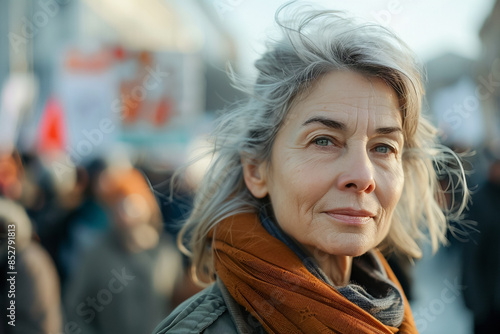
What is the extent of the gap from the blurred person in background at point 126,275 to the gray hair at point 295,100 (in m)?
1.51

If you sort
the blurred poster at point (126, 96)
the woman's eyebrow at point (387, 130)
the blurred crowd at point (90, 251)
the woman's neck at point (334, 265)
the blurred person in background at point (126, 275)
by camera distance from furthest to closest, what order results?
the blurred poster at point (126, 96) → the blurred person in background at point (126, 275) → the blurred crowd at point (90, 251) → the woman's neck at point (334, 265) → the woman's eyebrow at point (387, 130)

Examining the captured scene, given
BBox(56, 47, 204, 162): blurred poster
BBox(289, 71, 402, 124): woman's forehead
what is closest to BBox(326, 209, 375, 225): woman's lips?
BBox(289, 71, 402, 124): woman's forehead

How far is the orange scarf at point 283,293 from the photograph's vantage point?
1.46 m

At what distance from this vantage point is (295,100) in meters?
1.64

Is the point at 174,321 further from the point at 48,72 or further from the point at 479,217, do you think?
the point at 48,72

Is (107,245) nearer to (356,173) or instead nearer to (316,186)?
(316,186)

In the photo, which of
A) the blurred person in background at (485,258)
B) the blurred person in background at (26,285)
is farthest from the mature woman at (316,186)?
the blurred person in background at (485,258)

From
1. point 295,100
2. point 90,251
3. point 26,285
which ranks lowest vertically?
point 90,251

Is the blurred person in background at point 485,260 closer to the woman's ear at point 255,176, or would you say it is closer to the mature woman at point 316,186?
the mature woman at point 316,186

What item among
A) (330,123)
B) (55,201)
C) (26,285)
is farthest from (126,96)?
(330,123)

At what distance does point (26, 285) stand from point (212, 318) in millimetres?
1828

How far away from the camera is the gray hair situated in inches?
62.9

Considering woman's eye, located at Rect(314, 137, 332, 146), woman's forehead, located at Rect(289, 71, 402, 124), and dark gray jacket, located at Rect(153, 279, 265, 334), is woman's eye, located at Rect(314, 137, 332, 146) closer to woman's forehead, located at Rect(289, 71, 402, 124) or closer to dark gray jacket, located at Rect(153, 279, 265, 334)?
woman's forehead, located at Rect(289, 71, 402, 124)

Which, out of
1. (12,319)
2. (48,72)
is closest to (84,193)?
(12,319)
